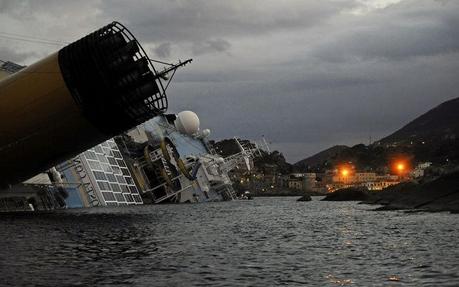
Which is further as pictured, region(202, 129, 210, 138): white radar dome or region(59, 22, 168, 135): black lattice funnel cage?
region(202, 129, 210, 138): white radar dome

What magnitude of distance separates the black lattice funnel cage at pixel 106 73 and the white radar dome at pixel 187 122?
77.8 metres

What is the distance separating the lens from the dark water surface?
19.3 metres

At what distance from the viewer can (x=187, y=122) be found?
426 ft

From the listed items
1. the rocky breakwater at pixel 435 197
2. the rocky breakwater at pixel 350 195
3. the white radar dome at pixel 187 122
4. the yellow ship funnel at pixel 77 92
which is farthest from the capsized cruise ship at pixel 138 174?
the rocky breakwater at pixel 435 197

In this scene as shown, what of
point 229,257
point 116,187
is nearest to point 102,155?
point 116,187

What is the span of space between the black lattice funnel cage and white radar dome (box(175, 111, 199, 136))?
77.8m

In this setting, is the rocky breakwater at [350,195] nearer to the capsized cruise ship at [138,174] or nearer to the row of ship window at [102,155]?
the capsized cruise ship at [138,174]

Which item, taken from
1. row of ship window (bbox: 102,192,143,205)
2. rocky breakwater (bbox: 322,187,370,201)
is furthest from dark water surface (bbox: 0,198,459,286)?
rocky breakwater (bbox: 322,187,370,201)

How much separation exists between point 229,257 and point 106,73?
2721 cm

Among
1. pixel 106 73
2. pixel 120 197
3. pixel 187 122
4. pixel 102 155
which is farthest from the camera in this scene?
pixel 187 122

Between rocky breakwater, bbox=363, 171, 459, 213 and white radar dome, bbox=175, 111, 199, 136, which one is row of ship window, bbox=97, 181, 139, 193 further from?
rocky breakwater, bbox=363, 171, 459, 213

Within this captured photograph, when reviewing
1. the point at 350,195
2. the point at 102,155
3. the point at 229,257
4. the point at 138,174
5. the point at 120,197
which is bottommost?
the point at 350,195

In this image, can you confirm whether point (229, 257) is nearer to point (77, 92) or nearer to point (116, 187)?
point (77, 92)

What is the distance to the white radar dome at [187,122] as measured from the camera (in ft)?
424
